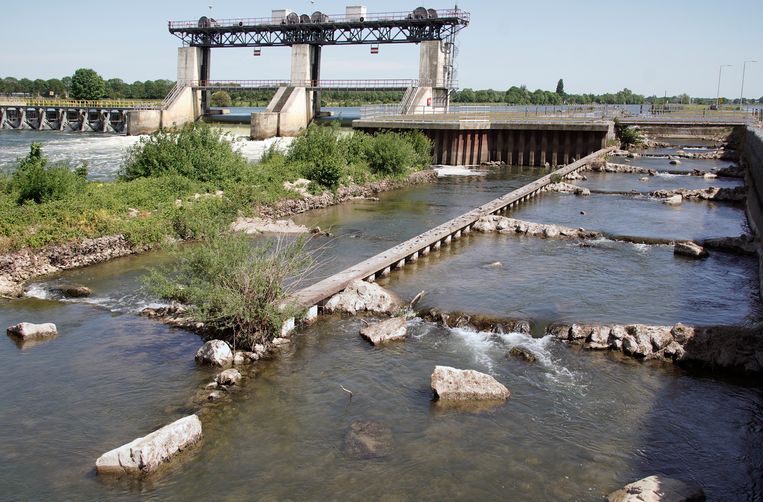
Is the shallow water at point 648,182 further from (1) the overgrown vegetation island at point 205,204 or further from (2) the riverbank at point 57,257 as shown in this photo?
(2) the riverbank at point 57,257

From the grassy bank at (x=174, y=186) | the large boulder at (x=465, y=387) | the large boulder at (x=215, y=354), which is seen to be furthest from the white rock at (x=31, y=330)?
the large boulder at (x=465, y=387)

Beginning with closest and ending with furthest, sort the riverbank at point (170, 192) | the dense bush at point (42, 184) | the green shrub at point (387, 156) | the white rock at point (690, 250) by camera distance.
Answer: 1. the riverbank at point (170, 192)
2. the white rock at point (690, 250)
3. the dense bush at point (42, 184)
4. the green shrub at point (387, 156)

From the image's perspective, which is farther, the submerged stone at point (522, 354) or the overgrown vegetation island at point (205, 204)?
the overgrown vegetation island at point (205, 204)

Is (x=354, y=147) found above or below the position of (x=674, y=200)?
above

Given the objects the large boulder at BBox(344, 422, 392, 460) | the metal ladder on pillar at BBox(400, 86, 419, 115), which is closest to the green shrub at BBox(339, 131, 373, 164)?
the metal ladder on pillar at BBox(400, 86, 419, 115)

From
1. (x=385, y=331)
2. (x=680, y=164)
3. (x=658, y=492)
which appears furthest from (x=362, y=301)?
(x=680, y=164)

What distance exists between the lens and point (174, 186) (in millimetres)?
30078

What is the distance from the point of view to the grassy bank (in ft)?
76.8

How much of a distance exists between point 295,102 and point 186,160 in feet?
121

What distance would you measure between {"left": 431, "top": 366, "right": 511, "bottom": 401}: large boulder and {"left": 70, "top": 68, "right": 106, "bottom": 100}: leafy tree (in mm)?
123309

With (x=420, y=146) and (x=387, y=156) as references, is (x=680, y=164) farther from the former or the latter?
(x=387, y=156)

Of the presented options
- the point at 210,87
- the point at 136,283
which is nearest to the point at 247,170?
the point at 136,283

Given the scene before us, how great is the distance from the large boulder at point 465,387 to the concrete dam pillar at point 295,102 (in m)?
54.1

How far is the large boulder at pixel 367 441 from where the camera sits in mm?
11141
